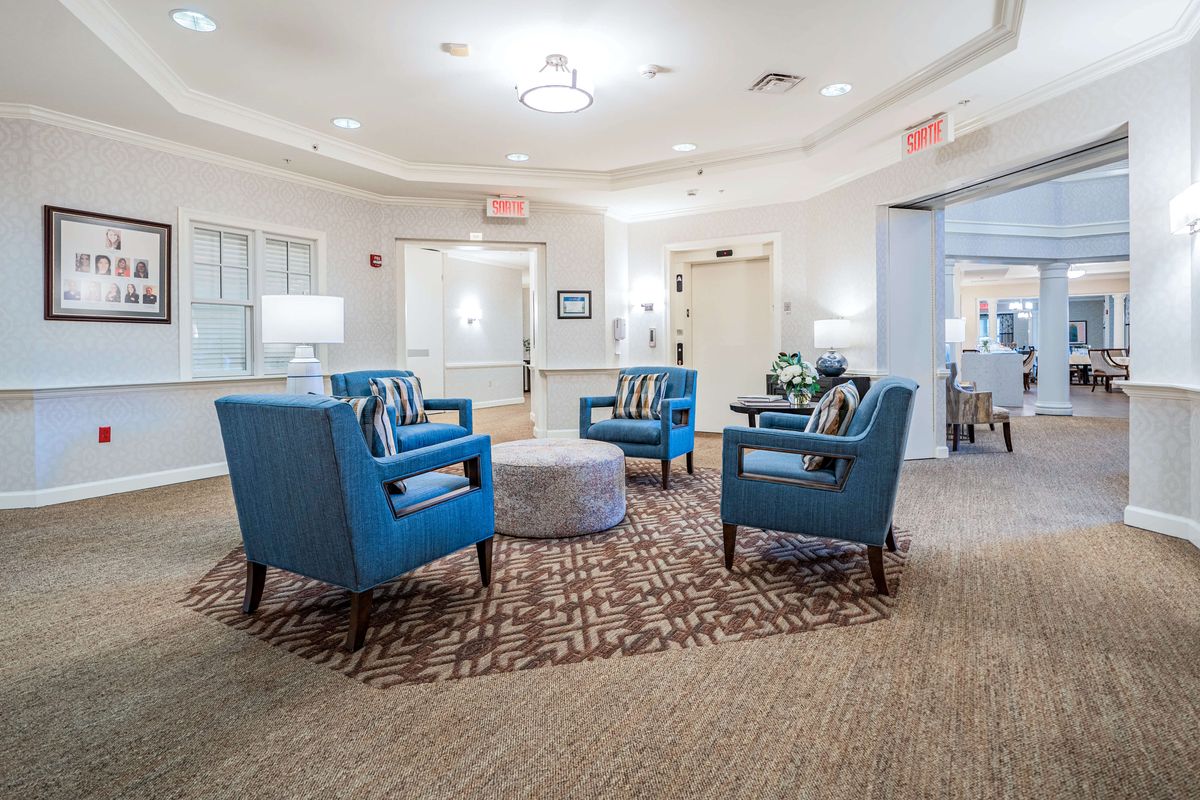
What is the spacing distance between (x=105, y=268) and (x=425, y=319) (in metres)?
4.27

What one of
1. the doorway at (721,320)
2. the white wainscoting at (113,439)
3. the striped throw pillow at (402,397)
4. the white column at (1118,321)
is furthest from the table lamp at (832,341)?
the white column at (1118,321)

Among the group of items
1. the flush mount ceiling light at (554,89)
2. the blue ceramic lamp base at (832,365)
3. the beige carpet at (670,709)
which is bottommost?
the beige carpet at (670,709)

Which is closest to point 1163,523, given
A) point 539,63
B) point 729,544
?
point 729,544

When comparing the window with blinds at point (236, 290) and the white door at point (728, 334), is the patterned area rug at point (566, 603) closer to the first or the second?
the window with blinds at point (236, 290)

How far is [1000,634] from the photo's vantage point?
220 cm

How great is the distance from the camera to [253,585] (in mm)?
2416

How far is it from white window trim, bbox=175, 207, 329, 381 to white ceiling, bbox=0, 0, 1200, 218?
528mm

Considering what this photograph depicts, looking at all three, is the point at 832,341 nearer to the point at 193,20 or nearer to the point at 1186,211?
the point at 1186,211

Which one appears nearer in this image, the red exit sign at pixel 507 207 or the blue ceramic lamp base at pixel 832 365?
the blue ceramic lamp base at pixel 832 365

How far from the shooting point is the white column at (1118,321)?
1493cm

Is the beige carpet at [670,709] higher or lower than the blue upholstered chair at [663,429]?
lower

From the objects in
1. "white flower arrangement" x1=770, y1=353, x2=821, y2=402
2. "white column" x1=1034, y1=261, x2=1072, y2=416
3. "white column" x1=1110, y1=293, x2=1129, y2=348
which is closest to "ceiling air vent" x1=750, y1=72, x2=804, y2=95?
"white flower arrangement" x1=770, y1=353, x2=821, y2=402

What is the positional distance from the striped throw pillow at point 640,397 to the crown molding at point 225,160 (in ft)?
8.67

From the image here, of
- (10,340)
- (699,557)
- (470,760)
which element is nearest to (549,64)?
(699,557)
